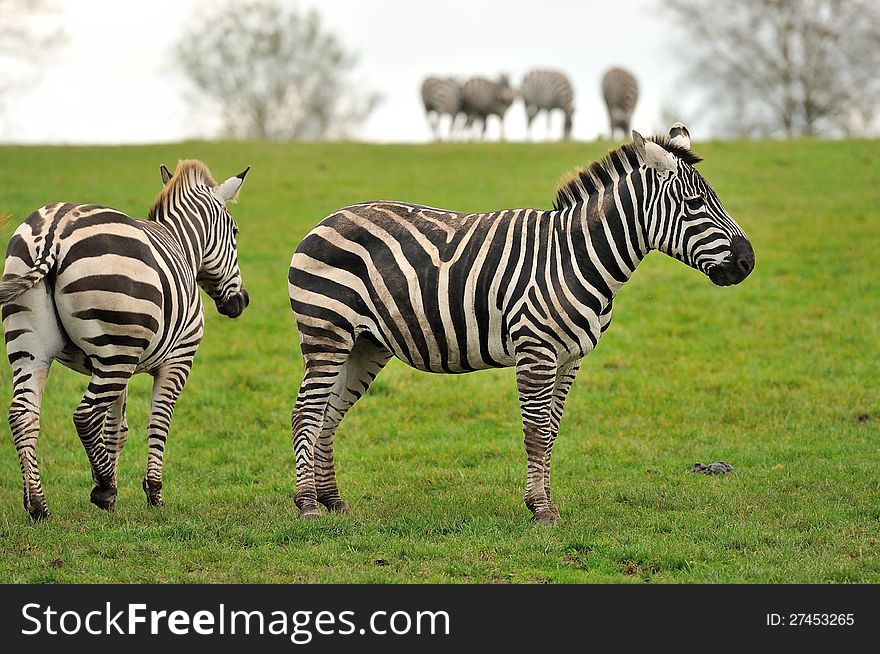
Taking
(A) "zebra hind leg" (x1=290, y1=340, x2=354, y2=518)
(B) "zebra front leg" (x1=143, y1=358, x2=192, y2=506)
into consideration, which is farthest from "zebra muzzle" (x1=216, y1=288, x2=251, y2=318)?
(A) "zebra hind leg" (x1=290, y1=340, x2=354, y2=518)

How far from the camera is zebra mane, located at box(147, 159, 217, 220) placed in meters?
9.27

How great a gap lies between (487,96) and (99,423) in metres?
26.9

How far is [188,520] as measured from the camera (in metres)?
8.27

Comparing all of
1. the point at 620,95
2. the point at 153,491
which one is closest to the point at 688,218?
the point at 153,491

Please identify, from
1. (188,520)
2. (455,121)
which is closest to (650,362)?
(188,520)

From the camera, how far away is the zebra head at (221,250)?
31.1ft

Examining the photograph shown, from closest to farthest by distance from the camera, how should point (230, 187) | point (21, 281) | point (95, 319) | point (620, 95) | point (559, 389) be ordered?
point (21, 281) < point (95, 319) < point (559, 389) < point (230, 187) < point (620, 95)

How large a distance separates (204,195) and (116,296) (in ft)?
6.72

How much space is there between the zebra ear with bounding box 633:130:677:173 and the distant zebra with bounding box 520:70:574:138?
82.8 feet

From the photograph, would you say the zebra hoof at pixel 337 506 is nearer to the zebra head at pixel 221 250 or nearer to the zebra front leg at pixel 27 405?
the zebra head at pixel 221 250

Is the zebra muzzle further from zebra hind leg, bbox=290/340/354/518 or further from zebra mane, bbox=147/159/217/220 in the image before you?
zebra hind leg, bbox=290/340/354/518

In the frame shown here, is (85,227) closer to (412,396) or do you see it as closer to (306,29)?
(412,396)

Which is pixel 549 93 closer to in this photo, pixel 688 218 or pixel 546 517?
pixel 688 218

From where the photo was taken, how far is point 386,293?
827cm
